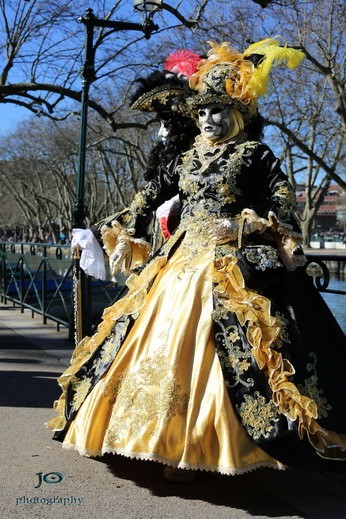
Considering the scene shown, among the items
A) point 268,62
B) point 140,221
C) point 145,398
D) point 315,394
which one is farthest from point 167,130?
point 315,394

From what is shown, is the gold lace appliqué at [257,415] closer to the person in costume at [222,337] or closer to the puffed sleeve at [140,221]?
the person in costume at [222,337]

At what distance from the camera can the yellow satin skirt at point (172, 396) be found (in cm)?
290

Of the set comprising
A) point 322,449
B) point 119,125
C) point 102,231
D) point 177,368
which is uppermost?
point 119,125

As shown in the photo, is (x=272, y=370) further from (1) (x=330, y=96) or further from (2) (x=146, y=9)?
(1) (x=330, y=96)

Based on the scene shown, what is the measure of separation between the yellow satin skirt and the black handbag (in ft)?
0.58

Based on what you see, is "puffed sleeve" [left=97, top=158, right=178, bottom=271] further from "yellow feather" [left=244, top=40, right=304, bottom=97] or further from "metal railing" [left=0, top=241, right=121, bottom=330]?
"metal railing" [left=0, top=241, right=121, bottom=330]

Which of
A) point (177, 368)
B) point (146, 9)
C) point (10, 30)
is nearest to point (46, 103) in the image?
point (10, 30)

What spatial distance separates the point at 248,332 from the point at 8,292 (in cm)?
831

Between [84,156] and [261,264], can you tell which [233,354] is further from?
[84,156]

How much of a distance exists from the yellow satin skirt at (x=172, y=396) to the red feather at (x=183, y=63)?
4.11ft

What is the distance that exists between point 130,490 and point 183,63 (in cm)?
253

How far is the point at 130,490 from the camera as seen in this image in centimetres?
310

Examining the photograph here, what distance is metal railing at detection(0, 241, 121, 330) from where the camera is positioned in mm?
8023

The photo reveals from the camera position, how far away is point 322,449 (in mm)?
2861
